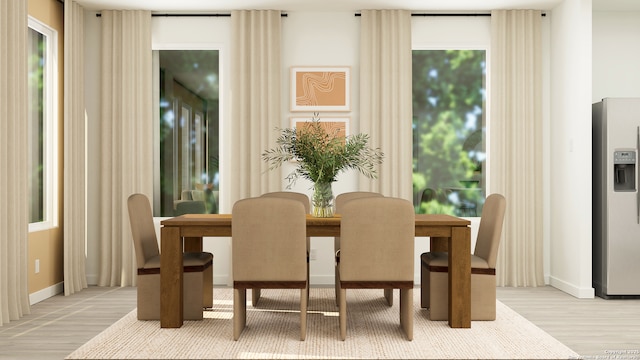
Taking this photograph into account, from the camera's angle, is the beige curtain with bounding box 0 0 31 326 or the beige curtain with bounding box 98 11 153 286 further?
the beige curtain with bounding box 98 11 153 286

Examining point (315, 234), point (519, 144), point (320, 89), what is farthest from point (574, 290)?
point (320, 89)

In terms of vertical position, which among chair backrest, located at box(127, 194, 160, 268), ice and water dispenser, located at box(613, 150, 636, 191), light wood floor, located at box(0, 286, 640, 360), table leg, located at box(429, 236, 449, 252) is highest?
ice and water dispenser, located at box(613, 150, 636, 191)

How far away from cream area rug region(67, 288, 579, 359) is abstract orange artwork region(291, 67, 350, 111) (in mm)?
2309

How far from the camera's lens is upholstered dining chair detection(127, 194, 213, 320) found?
4.17m

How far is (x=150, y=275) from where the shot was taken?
164 inches

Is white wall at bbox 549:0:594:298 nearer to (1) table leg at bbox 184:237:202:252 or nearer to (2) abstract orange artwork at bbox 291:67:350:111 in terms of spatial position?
(2) abstract orange artwork at bbox 291:67:350:111

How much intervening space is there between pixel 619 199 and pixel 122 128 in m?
4.93

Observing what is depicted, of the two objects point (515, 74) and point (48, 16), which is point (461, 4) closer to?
point (515, 74)

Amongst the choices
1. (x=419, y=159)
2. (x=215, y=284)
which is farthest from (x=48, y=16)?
(x=419, y=159)

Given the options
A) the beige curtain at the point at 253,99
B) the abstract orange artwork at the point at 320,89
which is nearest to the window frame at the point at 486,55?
the abstract orange artwork at the point at 320,89

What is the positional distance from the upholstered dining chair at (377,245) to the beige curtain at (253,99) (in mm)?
2442

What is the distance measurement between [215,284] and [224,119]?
5.76ft

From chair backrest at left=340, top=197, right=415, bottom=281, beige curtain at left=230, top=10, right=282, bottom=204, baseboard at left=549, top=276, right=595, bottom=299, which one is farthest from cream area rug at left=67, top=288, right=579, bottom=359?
beige curtain at left=230, top=10, right=282, bottom=204

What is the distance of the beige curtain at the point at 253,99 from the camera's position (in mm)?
6004
